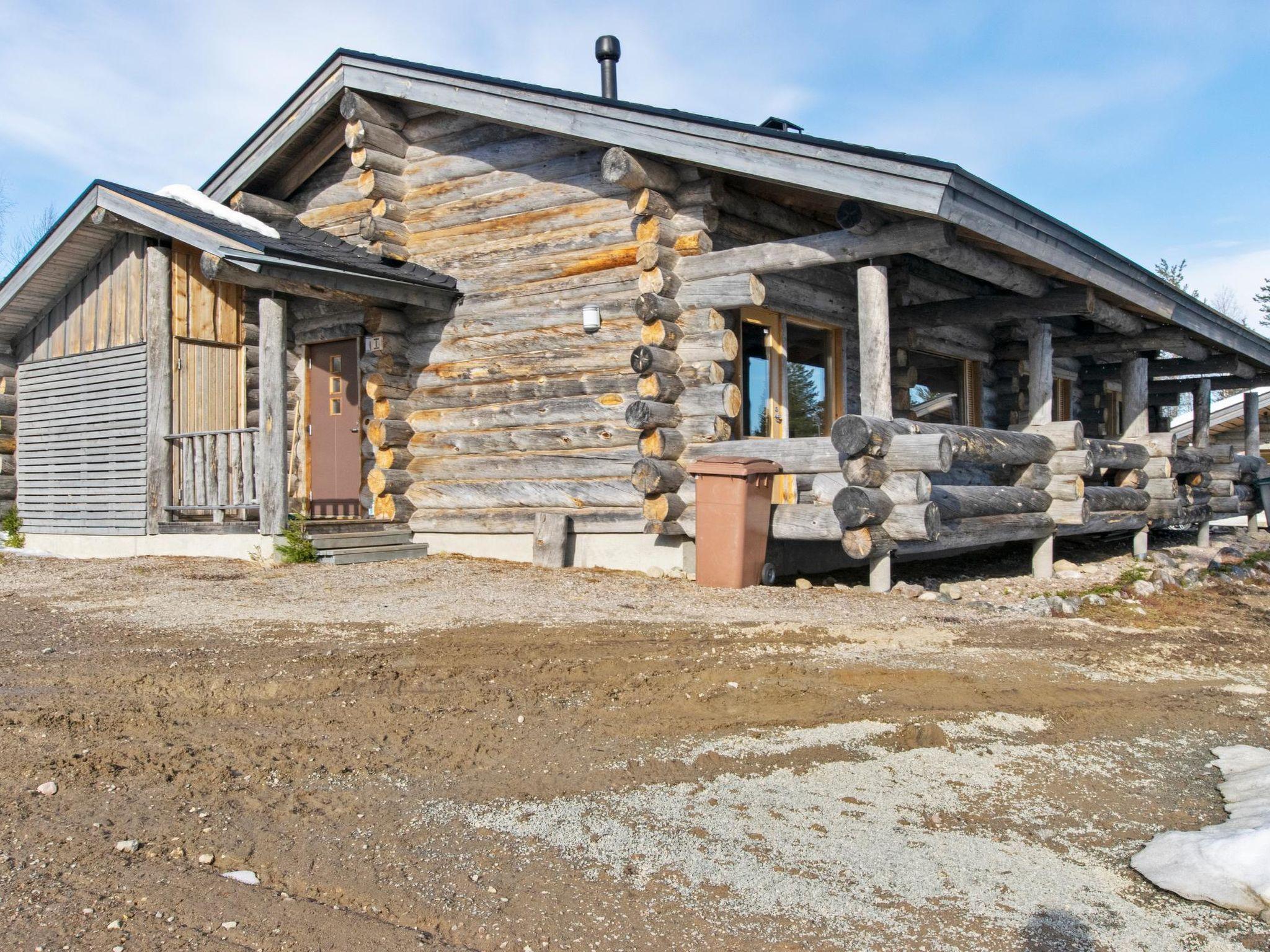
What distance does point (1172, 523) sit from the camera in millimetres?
13023

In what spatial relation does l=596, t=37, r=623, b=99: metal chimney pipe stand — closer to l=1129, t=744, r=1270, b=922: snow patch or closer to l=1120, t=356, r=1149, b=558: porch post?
l=1120, t=356, r=1149, b=558: porch post

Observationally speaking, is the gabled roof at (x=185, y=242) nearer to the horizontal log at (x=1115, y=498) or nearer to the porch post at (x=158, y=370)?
the porch post at (x=158, y=370)

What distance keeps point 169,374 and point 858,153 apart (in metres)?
7.80

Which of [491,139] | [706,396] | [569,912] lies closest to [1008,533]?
[706,396]

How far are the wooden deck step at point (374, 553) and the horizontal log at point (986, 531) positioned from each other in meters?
5.11

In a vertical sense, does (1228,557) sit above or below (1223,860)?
above

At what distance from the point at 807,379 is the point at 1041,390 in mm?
2411

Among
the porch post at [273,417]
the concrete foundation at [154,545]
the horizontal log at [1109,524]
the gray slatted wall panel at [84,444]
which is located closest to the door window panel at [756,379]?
the horizontal log at [1109,524]

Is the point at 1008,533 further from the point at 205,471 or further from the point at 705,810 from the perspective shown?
the point at 205,471

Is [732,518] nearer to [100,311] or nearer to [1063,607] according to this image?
[1063,607]

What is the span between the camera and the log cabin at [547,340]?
8.80 metres

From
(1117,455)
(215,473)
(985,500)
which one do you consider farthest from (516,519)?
(1117,455)

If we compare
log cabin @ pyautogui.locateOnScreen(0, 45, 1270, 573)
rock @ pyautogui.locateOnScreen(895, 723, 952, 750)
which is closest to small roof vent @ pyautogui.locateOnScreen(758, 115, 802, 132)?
log cabin @ pyautogui.locateOnScreen(0, 45, 1270, 573)

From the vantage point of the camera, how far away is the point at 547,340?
1066 centimetres
